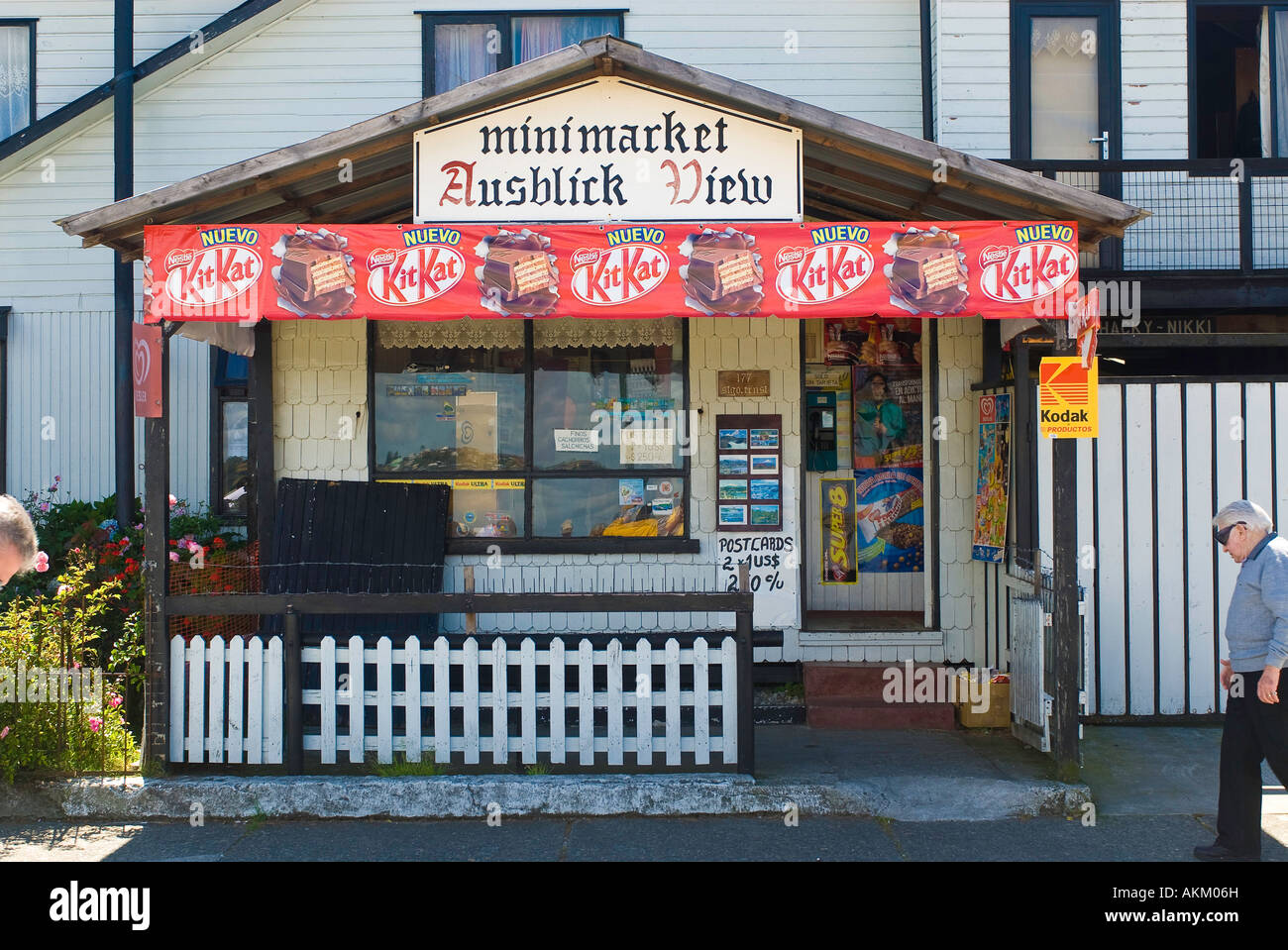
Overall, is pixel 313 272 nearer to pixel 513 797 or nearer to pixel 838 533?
pixel 513 797

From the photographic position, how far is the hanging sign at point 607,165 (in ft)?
21.5

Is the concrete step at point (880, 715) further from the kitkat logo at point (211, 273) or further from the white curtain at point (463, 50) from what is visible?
the white curtain at point (463, 50)

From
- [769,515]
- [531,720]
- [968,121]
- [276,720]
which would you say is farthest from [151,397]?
[968,121]

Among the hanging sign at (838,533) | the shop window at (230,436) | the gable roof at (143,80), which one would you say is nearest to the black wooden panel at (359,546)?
the shop window at (230,436)

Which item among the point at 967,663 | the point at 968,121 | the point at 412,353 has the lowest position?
the point at 967,663

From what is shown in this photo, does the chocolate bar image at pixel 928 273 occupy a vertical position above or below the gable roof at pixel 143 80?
below

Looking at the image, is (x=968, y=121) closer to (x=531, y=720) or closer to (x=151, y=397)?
(x=531, y=720)

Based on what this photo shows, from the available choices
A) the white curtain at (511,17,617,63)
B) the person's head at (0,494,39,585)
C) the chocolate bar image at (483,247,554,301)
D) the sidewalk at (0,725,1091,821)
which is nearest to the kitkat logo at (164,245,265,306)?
the chocolate bar image at (483,247,554,301)

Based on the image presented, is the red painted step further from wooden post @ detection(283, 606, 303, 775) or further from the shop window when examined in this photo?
the shop window

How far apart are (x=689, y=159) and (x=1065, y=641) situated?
3733 mm

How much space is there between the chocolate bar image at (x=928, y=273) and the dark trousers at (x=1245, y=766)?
2642 millimetres

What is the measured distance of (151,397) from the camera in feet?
21.8

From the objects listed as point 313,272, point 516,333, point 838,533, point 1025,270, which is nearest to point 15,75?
point 516,333

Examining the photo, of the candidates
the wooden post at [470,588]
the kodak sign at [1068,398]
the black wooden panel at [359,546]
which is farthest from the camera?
the black wooden panel at [359,546]
